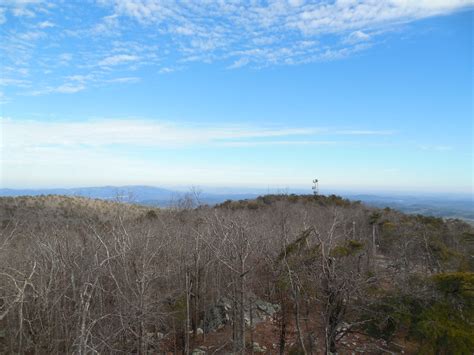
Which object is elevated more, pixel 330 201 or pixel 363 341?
pixel 330 201

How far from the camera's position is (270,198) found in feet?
137

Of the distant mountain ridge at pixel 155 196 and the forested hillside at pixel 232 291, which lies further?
the distant mountain ridge at pixel 155 196

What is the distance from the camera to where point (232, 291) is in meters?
12.1

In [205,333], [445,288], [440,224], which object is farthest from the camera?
[440,224]

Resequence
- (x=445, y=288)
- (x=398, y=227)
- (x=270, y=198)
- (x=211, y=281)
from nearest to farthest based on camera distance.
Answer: (x=445, y=288) → (x=211, y=281) → (x=398, y=227) → (x=270, y=198)

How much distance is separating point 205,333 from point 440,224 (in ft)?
57.0

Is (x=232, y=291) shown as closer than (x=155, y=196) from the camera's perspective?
Yes

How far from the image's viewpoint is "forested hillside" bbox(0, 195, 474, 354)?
24.7 ft

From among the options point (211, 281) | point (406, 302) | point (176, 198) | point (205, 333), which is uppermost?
point (176, 198)

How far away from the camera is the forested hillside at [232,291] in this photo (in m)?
7.53

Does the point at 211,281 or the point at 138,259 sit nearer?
the point at 138,259

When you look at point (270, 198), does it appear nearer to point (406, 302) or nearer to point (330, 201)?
point (330, 201)

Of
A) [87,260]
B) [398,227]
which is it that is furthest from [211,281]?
[398,227]

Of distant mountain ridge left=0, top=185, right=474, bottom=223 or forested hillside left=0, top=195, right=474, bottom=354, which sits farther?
distant mountain ridge left=0, top=185, right=474, bottom=223
